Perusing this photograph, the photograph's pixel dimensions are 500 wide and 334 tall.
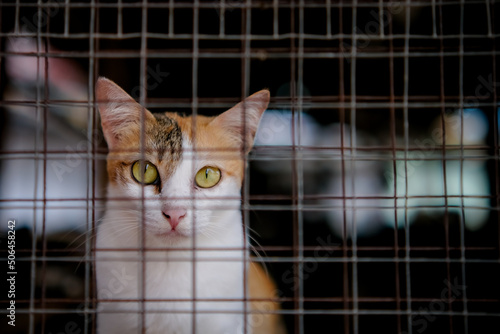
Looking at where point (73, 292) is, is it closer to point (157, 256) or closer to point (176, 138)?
point (157, 256)

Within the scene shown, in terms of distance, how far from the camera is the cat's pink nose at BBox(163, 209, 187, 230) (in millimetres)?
1369

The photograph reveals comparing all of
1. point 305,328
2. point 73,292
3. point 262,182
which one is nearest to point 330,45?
point 262,182

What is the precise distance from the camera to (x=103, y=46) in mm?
2920

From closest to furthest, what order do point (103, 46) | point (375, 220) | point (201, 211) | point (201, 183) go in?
point (201, 211)
point (201, 183)
point (103, 46)
point (375, 220)

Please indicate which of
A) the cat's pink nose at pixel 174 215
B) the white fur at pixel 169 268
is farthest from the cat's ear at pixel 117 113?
the cat's pink nose at pixel 174 215

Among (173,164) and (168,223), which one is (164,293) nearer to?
(168,223)

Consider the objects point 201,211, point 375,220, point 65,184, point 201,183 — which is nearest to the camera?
point 201,211

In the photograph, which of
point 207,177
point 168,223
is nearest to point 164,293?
point 168,223

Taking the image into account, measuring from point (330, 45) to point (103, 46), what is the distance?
4.97ft

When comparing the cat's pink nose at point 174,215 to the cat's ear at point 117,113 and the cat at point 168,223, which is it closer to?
the cat at point 168,223

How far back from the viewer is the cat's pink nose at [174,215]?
1.37 meters

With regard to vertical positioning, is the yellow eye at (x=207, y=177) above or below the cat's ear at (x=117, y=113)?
below

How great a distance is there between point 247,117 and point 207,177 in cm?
26

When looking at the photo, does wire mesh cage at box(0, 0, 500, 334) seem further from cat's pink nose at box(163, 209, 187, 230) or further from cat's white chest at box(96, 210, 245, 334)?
cat's pink nose at box(163, 209, 187, 230)
